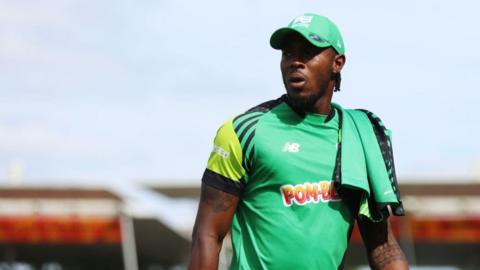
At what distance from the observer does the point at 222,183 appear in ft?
17.1

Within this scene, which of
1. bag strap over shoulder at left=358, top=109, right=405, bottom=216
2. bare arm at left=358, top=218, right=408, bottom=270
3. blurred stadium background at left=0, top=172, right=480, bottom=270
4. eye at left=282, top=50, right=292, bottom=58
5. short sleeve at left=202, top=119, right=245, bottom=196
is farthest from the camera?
blurred stadium background at left=0, top=172, right=480, bottom=270

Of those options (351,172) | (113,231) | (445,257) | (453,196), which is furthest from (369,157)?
(445,257)

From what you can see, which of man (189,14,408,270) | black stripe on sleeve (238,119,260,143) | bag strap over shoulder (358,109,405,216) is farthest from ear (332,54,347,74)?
black stripe on sleeve (238,119,260,143)

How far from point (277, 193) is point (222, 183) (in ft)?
0.95

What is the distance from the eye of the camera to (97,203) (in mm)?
35531

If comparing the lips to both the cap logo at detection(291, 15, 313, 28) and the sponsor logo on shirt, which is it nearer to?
the cap logo at detection(291, 15, 313, 28)

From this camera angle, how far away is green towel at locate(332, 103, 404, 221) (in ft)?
17.4

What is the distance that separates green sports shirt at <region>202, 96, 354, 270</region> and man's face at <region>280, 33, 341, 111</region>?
0.60 ft

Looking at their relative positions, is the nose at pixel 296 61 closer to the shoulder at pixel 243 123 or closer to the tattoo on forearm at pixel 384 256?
the shoulder at pixel 243 123

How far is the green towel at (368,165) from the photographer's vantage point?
17.4ft

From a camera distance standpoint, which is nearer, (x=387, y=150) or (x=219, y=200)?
(x=219, y=200)

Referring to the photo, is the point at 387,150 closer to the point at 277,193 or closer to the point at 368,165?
the point at 368,165

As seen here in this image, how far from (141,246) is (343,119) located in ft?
138

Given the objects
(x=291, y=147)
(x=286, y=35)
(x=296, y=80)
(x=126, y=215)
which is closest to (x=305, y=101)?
(x=296, y=80)
